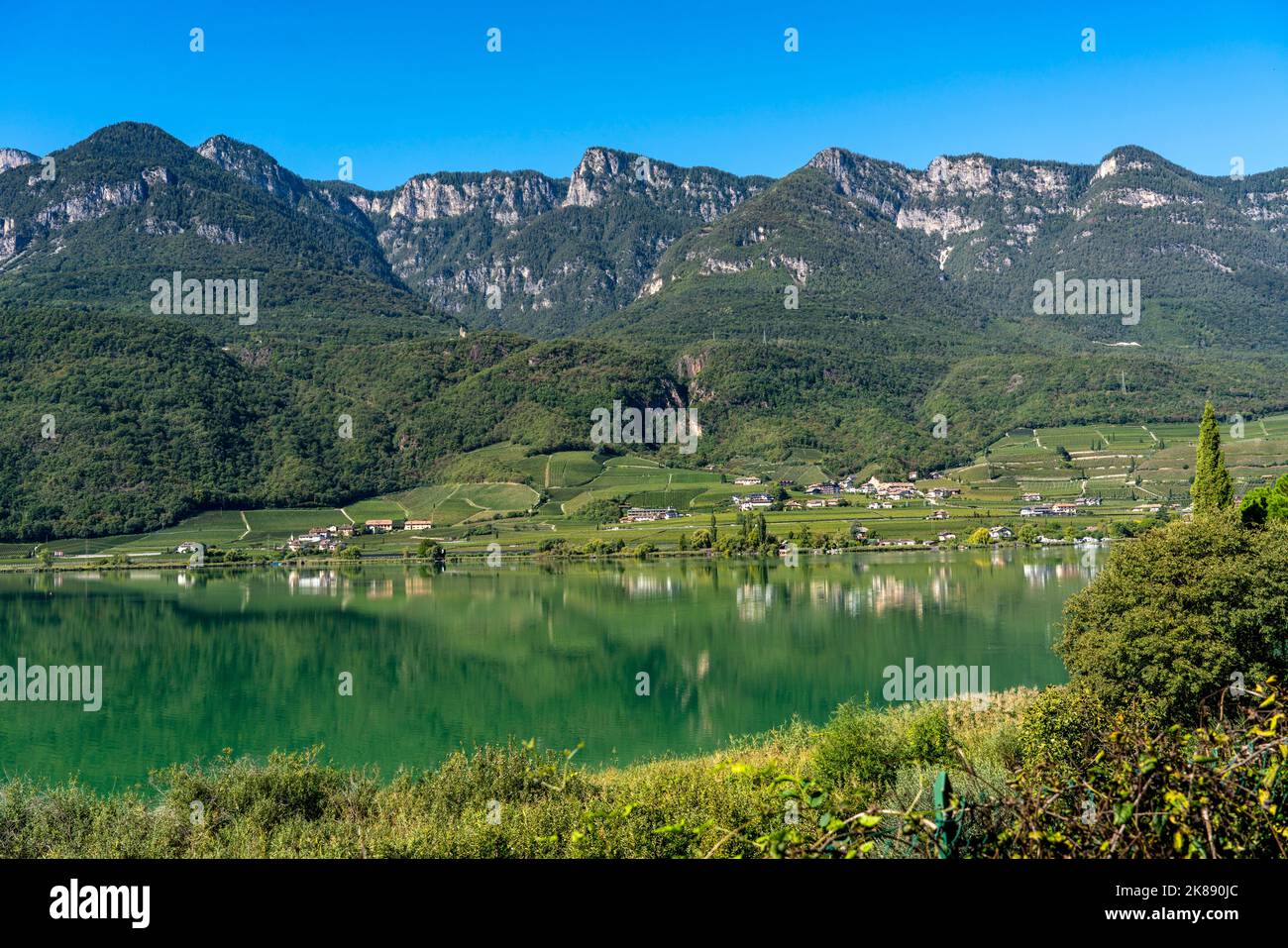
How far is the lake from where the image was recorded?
2755cm

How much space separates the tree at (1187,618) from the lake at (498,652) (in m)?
9.28

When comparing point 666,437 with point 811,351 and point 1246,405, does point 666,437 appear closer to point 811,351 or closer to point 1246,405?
point 811,351

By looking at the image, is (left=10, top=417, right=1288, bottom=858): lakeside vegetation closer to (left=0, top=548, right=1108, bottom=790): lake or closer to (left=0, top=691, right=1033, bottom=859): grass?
(left=0, top=691, right=1033, bottom=859): grass

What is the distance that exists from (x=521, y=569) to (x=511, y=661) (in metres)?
30.5

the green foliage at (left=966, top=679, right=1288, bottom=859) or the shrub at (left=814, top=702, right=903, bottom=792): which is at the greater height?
the green foliage at (left=966, top=679, right=1288, bottom=859)

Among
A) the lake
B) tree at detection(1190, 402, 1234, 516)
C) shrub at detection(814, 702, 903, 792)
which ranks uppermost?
tree at detection(1190, 402, 1234, 516)

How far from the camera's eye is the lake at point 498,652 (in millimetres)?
27547

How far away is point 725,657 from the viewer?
37.1 metres

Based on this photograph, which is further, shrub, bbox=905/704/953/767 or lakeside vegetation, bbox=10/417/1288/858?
shrub, bbox=905/704/953/767

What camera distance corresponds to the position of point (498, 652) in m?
40.3

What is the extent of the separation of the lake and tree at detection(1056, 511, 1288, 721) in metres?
9.28

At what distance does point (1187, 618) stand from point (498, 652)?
28.5 meters

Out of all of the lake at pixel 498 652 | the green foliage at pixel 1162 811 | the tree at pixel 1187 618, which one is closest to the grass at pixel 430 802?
the tree at pixel 1187 618

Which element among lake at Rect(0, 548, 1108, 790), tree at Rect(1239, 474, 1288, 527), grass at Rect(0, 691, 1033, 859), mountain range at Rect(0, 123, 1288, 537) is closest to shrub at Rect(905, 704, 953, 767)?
grass at Rect(0, 691, 1033, 859)
